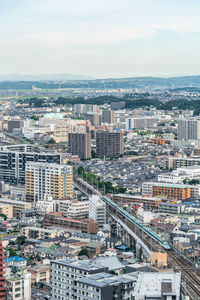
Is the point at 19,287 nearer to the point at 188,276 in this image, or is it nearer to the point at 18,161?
the point at 188,276

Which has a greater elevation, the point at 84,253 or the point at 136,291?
the point at 136,291

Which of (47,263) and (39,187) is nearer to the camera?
(47,263)

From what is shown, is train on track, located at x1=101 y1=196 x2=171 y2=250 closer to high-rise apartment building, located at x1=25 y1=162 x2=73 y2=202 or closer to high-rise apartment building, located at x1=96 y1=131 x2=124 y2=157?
high-rise apartment building, located at x1=25 y1=162 x2=73 y2=202

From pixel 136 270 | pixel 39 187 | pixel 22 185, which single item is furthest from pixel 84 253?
pixel 22 185

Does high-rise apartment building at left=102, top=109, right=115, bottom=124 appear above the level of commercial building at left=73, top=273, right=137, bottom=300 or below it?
below

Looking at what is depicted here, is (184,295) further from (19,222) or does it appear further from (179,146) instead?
(179,146)

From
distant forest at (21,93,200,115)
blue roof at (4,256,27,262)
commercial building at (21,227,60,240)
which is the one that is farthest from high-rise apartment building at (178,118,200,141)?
blue roof at (4,256,27,262)

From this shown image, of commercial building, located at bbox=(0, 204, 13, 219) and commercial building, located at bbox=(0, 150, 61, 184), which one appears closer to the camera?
commercial building, located at bbox=(0, 204, 13, 219)
